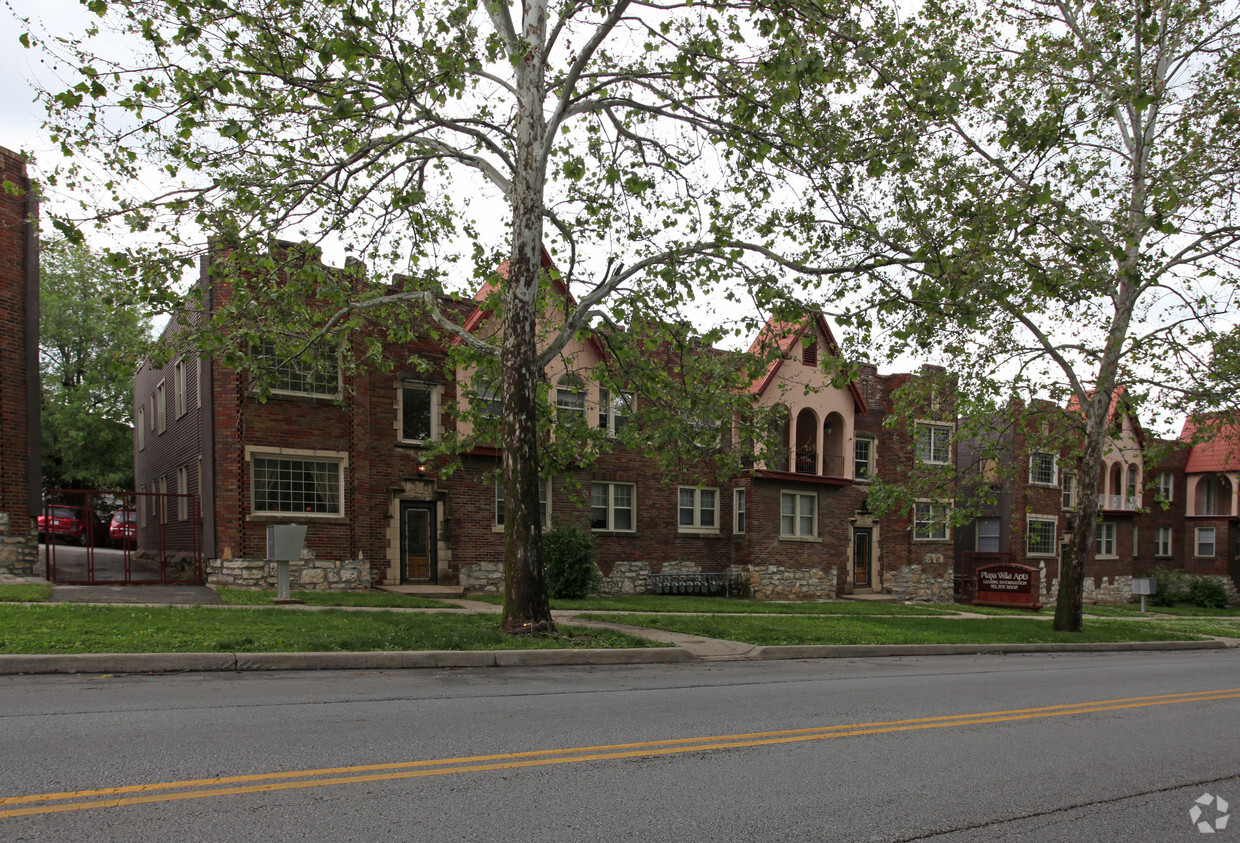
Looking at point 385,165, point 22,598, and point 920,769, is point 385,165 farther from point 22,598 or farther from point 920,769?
point 920,769

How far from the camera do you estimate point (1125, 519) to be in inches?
Answer: 1622

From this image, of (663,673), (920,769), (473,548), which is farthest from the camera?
(473,548)

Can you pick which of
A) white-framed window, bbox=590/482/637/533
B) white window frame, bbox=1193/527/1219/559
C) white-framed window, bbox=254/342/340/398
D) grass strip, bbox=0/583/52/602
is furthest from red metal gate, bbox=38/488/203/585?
white window frame, bbox=1193/527/1219/559

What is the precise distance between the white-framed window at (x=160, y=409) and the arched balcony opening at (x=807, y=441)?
18.8m

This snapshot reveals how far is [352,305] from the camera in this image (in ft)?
42.7

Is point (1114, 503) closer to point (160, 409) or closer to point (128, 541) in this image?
point (160, 409)

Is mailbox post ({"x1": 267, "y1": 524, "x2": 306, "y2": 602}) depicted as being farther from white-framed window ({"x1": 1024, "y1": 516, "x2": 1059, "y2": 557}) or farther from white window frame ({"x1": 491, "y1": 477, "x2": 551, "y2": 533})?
white-framed window ({"x1": 1024, "y1": 516, "x2": 1059, "y2": 557})

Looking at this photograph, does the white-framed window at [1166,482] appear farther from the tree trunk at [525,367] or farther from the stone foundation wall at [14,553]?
the stone foundation wall at [14,553]

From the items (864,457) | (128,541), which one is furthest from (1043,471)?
(128,541)

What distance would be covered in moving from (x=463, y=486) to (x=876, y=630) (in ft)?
35.9

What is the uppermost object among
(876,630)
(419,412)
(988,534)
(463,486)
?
→ (419,412)

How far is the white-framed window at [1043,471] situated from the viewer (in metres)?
36.0

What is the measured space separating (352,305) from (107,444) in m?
28.2

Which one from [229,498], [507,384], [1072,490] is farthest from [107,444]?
[1072,490]
